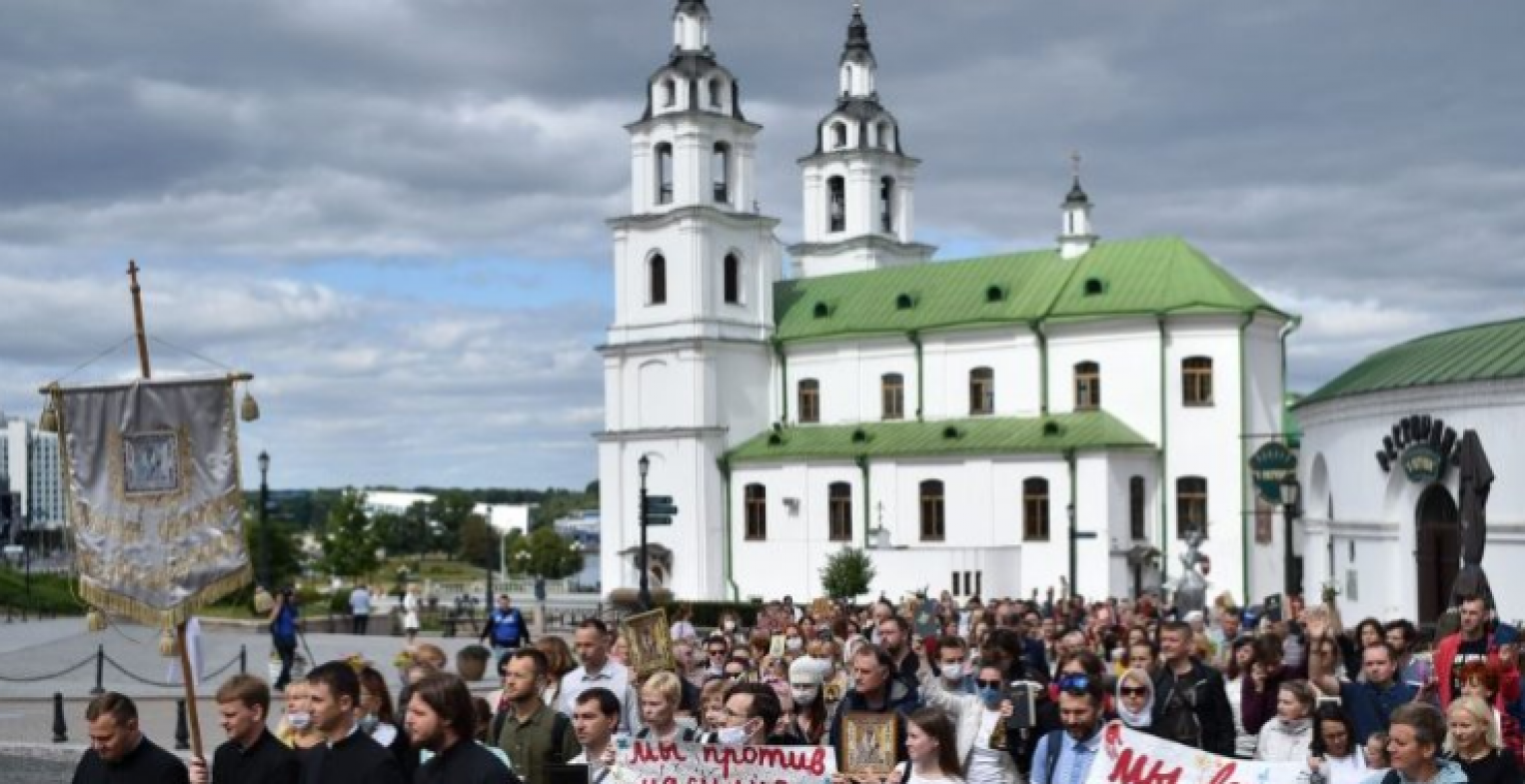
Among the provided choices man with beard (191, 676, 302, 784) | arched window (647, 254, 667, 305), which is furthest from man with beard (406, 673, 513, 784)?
arched window (647, 254, 667, 305)

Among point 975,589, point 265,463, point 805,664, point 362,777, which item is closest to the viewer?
point 362,777

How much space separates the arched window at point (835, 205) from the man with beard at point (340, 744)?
72.3 metres

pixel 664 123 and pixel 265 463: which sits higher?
pixel 664 123

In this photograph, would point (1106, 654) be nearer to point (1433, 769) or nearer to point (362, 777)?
point (1433, 769)

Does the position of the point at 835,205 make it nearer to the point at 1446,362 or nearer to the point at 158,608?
the point at 1446,362

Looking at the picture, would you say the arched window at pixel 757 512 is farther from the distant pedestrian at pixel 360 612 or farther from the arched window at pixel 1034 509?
the distant pedestrian at pixel 360 612

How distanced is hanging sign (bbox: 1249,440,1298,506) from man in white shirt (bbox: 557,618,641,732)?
2963cm

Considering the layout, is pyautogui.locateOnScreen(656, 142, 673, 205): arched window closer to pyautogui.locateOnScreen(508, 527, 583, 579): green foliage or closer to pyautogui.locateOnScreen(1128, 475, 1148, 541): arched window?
pyautogui.locateOnScreen(1128, 475, 1148, 541): arched window

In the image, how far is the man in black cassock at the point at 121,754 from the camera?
26.7 ft

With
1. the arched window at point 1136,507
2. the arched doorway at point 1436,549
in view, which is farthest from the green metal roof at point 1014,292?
the arched doorway at point 1436,549

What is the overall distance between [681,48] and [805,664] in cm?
5972

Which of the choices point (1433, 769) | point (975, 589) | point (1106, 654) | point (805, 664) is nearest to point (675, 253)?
point (975, 589)

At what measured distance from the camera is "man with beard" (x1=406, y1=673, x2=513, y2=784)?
293 inches

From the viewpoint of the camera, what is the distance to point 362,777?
771 centimetres
